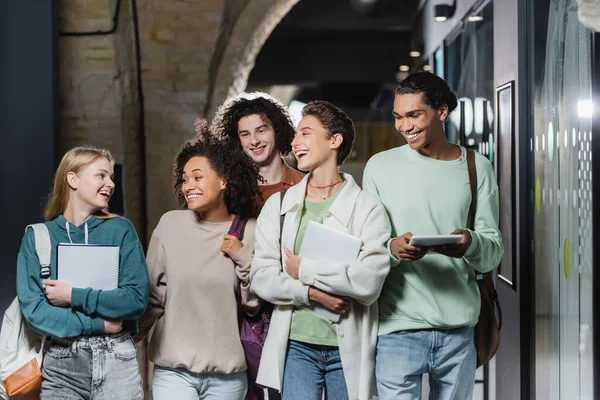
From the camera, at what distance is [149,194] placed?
19.7 feet

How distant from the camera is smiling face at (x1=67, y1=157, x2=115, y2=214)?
274cm

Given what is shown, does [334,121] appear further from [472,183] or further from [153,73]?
[153,73]

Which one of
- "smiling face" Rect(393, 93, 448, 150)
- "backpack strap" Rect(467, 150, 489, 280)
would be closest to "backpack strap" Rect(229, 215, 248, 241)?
"smiling face" Rect(393, 93, 448, 150)

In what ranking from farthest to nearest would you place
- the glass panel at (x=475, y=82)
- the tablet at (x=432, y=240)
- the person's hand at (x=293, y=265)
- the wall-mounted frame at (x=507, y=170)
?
the glass panel at (x=475, y=82), the wall-mounted frame at (x=507, y=170), the person's hand at (x=293, y=265), the tablet at (x=432, y=240)

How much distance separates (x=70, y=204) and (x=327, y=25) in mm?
9595

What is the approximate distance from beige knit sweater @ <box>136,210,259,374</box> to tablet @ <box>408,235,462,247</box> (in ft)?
2.11

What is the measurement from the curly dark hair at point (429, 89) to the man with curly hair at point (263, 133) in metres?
0.82

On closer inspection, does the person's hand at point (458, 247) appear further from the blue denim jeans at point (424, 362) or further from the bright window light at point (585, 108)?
the bright window light at point (585, 108)

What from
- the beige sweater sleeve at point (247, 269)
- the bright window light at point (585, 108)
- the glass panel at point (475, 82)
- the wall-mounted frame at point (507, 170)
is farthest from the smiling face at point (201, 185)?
the glass panel at point (475, 82)

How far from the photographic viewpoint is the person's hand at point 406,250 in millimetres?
2443

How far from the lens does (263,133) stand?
11.1ft

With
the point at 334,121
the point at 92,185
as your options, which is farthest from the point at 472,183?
the point at 92,185

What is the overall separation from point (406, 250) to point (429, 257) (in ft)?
0.75

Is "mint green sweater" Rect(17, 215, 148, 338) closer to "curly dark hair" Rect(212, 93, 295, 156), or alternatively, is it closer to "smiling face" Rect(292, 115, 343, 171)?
"smiling face" Rect(292, 115, 343, 171)
